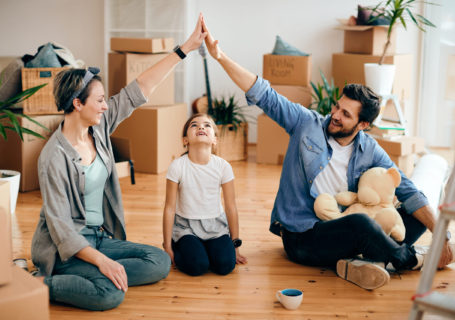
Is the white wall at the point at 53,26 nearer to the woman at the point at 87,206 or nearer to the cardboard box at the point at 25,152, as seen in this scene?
the cardboard box at the point at 25,152

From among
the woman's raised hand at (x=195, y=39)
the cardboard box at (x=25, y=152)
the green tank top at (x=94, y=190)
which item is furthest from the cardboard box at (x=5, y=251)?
the cardboard box at (x=25, y=152)

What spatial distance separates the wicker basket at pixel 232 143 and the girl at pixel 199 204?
2269mm

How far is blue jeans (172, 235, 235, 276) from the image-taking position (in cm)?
269

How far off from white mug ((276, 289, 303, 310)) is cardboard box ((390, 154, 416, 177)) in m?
2.30

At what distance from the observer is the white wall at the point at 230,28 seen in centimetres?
555

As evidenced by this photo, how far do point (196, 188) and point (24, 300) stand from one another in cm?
112

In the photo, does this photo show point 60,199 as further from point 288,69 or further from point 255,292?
point 288,69

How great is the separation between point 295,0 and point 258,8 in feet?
1.12

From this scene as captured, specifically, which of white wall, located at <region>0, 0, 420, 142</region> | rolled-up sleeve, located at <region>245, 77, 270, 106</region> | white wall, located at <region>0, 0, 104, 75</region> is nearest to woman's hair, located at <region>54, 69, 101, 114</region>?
rolled-up sleeve, located at <region>245, 77, 270, 106</region>

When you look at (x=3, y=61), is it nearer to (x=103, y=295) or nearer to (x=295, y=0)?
(x=295, y=0)

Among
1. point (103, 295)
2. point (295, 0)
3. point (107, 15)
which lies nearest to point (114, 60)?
point (107, 15)

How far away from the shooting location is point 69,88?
2473 millimetres

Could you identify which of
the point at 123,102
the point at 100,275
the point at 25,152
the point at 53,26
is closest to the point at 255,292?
the point at 100,275

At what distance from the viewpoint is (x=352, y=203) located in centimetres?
275
